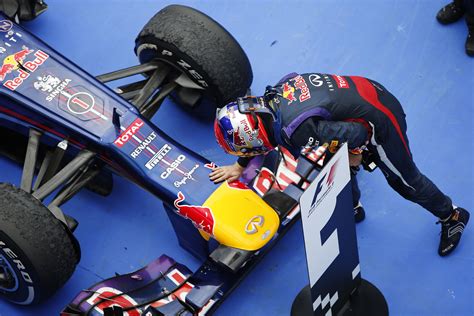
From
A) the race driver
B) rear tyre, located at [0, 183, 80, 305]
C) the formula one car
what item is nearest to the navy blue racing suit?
the race driver

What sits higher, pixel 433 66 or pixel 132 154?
pixel 433 66

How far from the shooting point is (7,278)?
12.9ft

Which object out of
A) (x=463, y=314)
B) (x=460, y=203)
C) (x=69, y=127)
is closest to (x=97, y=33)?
(x=69, y=127)

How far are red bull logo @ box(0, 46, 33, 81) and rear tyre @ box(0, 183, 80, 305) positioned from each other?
0.70m

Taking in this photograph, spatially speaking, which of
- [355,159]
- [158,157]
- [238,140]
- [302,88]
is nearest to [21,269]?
[158,157]

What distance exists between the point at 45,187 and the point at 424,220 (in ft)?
7.01

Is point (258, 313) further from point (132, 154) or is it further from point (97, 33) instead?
point (97, 33)

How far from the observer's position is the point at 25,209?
372 cm

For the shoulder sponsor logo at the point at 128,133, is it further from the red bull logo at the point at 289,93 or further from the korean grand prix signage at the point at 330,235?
the korean grand prix signage at the point at 330,235

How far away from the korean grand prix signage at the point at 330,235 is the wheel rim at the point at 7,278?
158 centimetres

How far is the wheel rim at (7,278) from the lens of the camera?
12.6 ft

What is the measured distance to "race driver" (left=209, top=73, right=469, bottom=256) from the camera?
3.43m

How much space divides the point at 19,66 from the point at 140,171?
3.01 feet

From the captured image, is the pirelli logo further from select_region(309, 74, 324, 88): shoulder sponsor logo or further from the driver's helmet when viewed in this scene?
select_region(309, 74, 324, 88): shoulder sponsor logo
